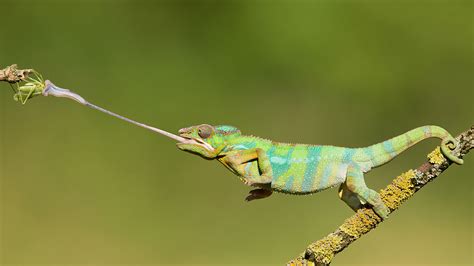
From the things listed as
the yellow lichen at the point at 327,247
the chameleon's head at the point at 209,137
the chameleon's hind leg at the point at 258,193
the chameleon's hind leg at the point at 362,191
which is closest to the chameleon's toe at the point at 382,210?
the chameleon's hind leg at the point at 362,191

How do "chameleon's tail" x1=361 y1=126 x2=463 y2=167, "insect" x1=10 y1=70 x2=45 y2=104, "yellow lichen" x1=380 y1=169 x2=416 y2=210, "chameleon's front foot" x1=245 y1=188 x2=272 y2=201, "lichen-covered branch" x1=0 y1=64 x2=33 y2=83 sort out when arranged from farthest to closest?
"chameleon's front foot" x1=245 y1=188 x2=272 y2=201
"chameleon's tail" x1=361 y1=126 x2=463 y2=167
"yellow lichen" x1=380 y1=169 x2=416 y2=210
"insect" x1=10 y1=70 x2=45 y2=104
"lichen-covered branch" x1=0 y1=64 x2=33 y2=83

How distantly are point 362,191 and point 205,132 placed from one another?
0.53m

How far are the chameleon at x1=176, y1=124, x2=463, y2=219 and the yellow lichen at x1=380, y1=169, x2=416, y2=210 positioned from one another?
0.26 feet

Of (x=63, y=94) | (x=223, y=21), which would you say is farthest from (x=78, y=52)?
(x=63, y=94)

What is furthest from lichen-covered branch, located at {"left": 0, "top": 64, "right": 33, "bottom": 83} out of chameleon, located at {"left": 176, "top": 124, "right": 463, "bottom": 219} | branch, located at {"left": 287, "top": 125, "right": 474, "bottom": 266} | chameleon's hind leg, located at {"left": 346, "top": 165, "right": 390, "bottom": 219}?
chameleon's hind leg, located at {"left": 346, "top": 165, "right": 390, "bottom": 219}

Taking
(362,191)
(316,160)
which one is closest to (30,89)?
(316,160)

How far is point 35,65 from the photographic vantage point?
24.0 feet

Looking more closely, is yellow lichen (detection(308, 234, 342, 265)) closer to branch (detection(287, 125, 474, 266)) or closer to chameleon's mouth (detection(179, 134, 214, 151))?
branch (detection(287, 125, 474, 266))

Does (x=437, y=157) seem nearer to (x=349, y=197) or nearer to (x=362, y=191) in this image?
(x=362, y=191)

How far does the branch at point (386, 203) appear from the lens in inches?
72.7

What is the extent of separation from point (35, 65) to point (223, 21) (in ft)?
7.42

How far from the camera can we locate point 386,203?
1952mm

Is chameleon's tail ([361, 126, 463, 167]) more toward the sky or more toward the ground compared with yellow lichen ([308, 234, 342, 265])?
more toward the sky

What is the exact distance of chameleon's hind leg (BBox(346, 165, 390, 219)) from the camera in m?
1.93
